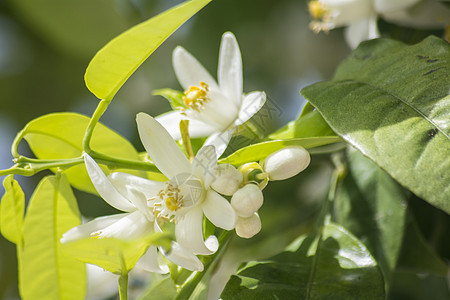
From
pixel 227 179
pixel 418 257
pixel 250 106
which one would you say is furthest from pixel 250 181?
pixel 418 257

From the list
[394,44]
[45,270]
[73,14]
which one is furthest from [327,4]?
[73,14]

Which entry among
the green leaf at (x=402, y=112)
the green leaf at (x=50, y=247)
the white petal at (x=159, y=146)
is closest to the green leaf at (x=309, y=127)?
the green leaf at (x=402, y=112)

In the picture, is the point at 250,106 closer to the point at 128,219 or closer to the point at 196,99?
the point at 196,99

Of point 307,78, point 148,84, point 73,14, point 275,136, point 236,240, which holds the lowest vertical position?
point 236,240

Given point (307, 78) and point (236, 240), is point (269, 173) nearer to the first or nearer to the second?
point (236, 240)

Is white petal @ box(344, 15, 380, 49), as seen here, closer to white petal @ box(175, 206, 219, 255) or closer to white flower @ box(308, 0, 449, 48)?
white flower @ box(308, 0, 449, 48)

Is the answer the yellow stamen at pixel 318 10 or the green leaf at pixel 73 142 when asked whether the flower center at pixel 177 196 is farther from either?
the yellow stamen at pixel 318 10
